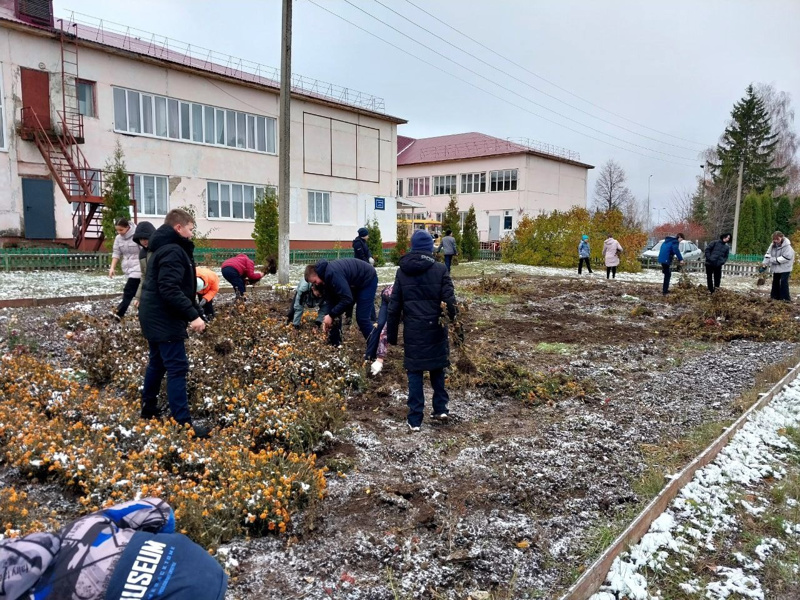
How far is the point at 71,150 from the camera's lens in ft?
65.4

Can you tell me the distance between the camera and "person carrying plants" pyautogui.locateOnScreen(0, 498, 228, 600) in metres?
1.40

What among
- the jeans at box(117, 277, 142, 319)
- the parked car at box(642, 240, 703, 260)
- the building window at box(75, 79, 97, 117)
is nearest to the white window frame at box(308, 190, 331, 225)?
the building window at box(75, 79, 97, 117)

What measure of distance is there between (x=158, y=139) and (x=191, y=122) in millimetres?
1854

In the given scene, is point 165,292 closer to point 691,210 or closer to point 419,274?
point 419,274

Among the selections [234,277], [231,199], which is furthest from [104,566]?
[231,199]

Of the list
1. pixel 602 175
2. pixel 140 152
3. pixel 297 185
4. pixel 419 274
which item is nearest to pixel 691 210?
pixel 602 175

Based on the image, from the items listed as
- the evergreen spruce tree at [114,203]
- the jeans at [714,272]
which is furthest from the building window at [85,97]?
the jeans at [714,272]

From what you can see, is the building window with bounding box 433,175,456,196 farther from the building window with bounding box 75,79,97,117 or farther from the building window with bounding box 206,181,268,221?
the building window with bounding box 75,79,97,117

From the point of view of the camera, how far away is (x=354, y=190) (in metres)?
30.8

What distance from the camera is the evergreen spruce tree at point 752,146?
2138 inches

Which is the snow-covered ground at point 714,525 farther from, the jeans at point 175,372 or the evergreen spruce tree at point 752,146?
the evergreen spruce tree at point 752,146

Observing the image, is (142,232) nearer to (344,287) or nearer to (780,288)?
(344,287)

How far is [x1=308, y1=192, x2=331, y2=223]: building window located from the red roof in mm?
18953

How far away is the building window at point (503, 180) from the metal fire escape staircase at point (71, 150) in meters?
30.0
